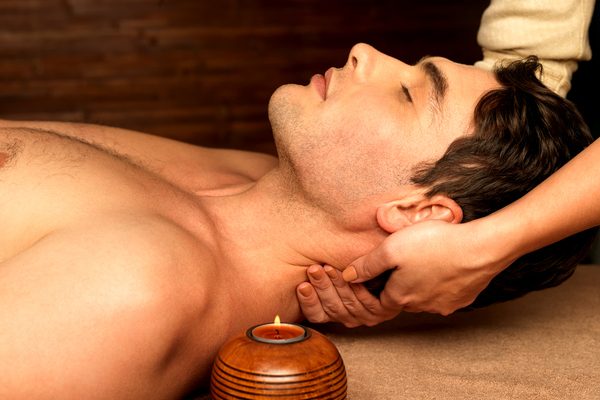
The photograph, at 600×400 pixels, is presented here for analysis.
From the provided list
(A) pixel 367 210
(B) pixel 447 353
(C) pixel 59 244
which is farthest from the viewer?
(B) pixel 447 353

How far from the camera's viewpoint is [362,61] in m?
1.82

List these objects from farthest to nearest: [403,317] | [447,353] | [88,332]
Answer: [403,317] → [447,353] → [88,332]

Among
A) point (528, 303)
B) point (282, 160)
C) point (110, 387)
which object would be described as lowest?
point (528, 303)

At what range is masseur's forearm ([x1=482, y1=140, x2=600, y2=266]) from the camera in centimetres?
155

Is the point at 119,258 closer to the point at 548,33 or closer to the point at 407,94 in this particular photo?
the point at 407,94

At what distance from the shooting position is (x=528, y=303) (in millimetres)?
2246

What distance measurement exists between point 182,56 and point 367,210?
305 cm

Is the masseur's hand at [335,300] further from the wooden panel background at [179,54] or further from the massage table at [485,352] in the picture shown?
the wooden panel background at [179,54]

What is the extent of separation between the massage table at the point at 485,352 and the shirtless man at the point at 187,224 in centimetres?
24

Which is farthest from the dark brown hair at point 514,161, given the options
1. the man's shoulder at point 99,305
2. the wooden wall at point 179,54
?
the wooden wall at point 179,54

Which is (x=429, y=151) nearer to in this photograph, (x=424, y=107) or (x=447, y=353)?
(x=424, y=107)

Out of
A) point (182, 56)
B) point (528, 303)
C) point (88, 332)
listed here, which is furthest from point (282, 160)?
point (182, 56)

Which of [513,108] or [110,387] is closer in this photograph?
[110,387]

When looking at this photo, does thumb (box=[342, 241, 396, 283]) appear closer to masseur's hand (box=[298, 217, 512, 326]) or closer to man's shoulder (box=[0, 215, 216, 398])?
masseur's hand (box=[298, 217, 512, 326])
